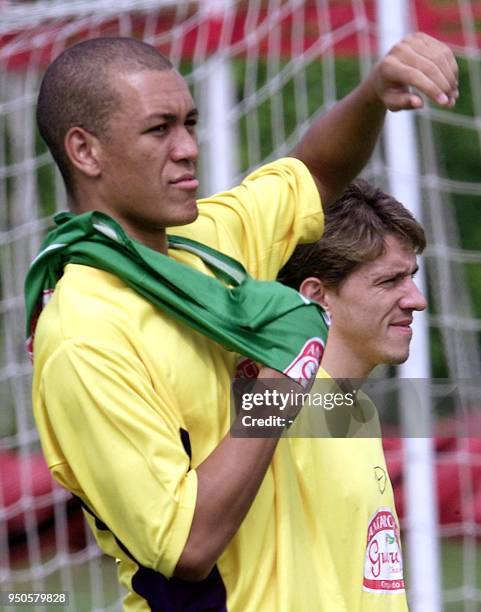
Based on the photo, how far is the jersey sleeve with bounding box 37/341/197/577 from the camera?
195 centimetres

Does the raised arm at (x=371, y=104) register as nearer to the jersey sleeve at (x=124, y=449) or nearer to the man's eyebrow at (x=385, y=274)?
the man's eyebrow at (x=385, y=274)

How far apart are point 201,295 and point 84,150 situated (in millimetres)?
331

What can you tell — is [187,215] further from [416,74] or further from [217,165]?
[217,165]

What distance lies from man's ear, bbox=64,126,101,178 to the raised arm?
0.49 metres

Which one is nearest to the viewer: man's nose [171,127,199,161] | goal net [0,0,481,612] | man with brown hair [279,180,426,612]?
man's nose [171,127,199,161]

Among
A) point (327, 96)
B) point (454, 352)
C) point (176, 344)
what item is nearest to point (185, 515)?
point (176, 344)

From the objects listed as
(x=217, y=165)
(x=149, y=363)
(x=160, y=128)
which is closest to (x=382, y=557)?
(x=149, y=363)

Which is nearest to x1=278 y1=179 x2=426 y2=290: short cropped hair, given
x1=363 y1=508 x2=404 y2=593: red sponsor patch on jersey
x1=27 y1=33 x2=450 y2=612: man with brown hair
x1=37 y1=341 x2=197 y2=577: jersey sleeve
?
x1=27 y1=33 x2=450 y2=612: man with brown hair

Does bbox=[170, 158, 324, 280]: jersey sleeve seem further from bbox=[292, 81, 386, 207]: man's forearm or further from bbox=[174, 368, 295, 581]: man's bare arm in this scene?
bbox=[174, 368, 295, 581]: man's bare arm

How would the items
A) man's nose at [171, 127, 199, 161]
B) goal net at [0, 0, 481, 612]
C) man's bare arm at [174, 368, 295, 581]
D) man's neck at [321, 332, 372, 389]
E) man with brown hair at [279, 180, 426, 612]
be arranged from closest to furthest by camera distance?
man's bare arm at [174, 368, 295, 581]
man's nose at [171, 127, 199, 161]
man with brown hair at [279, 180, 426, 612]
man's neck at [321, 332, 372, 389]
goal net at [0, 0, 481, 612]

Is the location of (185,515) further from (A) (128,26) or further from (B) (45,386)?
(A) (128,26)

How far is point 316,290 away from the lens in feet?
8.86

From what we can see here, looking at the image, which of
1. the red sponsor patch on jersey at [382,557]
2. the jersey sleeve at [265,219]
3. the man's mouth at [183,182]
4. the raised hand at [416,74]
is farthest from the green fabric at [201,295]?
the red sponsor patch on jersey at [382,557]

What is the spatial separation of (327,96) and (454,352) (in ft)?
3.52
